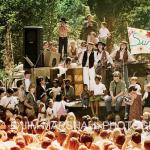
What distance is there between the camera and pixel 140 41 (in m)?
18.6

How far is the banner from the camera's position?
18469 millimetres

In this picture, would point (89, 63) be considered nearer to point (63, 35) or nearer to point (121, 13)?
point (63, 35)

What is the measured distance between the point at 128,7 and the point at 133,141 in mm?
20936

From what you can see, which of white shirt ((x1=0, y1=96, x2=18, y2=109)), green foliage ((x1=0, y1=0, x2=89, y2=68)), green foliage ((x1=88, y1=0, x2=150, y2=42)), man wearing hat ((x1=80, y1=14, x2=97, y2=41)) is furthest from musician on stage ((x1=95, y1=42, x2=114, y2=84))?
green foliage ((x1=88, y1=0, x2=150, y2=42))

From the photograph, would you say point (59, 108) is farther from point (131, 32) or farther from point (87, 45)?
point (131, 32)

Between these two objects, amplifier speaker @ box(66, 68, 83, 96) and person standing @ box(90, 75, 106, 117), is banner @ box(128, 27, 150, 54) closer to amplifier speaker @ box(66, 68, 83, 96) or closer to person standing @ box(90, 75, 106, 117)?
amplifier speaker @ box(66, 68, 83, 96)

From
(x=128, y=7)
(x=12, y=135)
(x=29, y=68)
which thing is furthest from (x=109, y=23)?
(x=12, y=135)

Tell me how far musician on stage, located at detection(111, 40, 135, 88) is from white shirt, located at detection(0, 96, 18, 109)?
3015 millimetres

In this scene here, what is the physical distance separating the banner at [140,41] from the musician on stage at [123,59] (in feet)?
1.19

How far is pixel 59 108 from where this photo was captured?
16.7 m

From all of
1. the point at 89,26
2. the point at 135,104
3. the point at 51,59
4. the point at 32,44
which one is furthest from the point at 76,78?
the point at 135,104

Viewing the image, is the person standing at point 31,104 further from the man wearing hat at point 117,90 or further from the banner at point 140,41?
the banner at point 140,41

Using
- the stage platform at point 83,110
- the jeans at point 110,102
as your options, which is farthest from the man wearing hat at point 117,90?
the stage platform at point 83,110

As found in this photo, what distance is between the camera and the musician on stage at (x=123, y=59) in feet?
58.5
